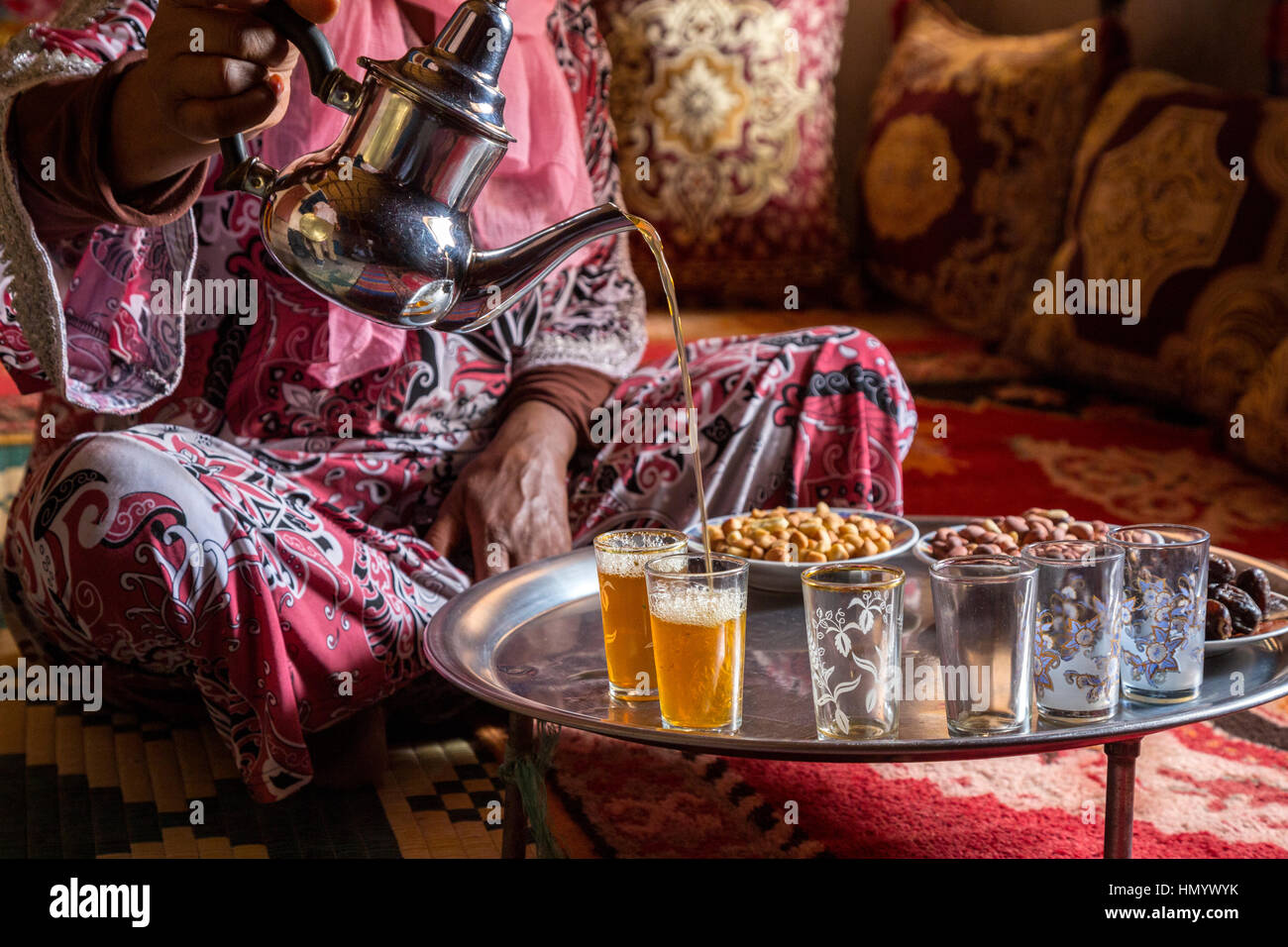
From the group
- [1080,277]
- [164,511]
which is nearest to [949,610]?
[164,511]

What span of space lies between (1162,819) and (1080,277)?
1263mm

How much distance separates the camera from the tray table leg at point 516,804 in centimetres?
97

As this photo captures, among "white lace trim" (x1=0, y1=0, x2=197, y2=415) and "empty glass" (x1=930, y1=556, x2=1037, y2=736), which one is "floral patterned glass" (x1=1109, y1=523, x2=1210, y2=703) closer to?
"empty glass" (x1=930, y1=556, x2=1037, y2=736)

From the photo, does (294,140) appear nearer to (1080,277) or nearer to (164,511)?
(164,511)

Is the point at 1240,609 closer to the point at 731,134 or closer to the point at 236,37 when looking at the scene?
the point at 236,37

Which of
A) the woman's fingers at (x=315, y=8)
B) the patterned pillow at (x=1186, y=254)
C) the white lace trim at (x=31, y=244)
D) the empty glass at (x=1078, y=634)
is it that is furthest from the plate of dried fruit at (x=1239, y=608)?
the white lace trim at (x=31, y=244)

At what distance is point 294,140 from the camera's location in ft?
4.17

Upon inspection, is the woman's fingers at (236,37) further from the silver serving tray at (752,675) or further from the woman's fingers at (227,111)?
the silver serving tray at (752,675)

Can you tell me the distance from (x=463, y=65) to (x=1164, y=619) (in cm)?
57

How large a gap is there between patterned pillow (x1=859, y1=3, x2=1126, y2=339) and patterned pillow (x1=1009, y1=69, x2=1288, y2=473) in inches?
4.5

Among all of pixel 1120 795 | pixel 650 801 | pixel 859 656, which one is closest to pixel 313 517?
pixel 650 801

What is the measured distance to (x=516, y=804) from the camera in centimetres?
101

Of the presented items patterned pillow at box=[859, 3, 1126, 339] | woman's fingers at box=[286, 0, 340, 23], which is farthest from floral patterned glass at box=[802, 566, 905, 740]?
patterned pillow at box=[859, 3, 1126, 339]

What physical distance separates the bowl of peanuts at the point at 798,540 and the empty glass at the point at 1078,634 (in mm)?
259
